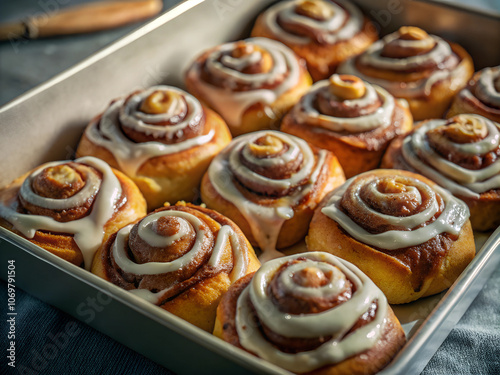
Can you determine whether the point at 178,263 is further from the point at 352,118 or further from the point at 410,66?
the point at 410,66

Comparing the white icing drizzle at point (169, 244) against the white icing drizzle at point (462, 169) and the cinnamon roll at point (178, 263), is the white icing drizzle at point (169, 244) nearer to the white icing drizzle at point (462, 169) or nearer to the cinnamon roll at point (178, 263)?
the cinnamon roll at point (178, 263)

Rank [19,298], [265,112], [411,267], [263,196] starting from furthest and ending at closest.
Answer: [265,112] < [263,196] < [19,298] < [411,267]

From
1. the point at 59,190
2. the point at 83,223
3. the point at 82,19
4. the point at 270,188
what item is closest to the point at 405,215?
the point at 270,188

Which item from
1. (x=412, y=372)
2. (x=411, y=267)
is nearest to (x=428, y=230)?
(x=411, y=267)

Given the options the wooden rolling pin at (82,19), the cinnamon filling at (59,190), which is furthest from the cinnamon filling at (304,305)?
the wooden rolling pin at (82,19)

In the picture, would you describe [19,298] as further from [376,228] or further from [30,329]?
[376,228]

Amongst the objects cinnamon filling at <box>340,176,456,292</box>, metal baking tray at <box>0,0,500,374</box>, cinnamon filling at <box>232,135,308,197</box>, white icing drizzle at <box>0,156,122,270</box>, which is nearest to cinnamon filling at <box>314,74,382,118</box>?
cinnamon filling at <box>232,135,308,197</box>
